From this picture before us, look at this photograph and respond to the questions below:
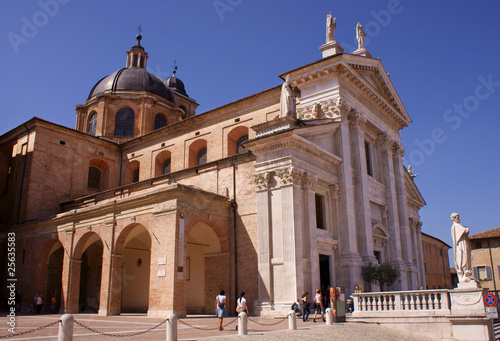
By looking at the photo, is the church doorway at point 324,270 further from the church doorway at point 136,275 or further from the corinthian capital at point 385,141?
the corinthian capital at point 385,141

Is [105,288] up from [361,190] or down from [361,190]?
down

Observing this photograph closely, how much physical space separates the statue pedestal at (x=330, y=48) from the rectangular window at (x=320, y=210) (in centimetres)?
701

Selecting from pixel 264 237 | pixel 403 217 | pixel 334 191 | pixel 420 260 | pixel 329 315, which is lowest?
pixel 329 315

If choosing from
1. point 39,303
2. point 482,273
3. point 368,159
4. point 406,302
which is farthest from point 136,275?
point 482,273

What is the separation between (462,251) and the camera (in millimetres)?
12133

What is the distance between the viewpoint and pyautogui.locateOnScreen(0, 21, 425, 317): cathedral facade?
1662cm

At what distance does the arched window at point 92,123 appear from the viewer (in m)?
33.6

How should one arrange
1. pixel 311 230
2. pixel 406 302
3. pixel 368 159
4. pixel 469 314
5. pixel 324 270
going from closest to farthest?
pixel 469 314, pixel 406 302, pixel 311 230, pixel 324 270, pixel 368 159

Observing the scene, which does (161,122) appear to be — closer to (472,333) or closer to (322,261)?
(322,261)

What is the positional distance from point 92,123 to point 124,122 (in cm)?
273

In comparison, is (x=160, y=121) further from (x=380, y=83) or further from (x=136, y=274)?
(x=380, y=83)

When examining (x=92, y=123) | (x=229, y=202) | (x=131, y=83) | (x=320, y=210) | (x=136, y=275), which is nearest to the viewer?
(x=320, y=210)

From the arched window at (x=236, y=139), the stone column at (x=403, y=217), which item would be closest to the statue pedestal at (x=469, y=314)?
the stone column at (x=403, y=217)

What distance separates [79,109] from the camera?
3500cm
